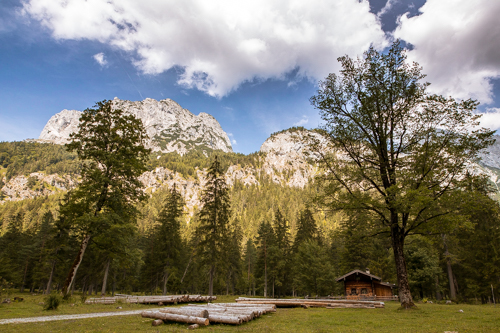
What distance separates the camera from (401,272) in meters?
14.6

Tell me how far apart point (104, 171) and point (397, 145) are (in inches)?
822

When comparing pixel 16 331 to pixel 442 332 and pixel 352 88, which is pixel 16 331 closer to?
pixel 442 332

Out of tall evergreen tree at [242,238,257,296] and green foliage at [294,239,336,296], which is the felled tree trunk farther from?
tall evergreen tree at [242,238,257,296]

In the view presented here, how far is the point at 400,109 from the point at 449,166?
14.7 feet

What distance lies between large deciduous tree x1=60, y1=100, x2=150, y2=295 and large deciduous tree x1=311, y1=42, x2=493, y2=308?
46.7 feet

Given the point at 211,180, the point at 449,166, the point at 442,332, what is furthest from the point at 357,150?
the point at 211,180

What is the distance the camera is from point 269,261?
42.4 m

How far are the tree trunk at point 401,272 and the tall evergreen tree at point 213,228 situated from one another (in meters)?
16.9

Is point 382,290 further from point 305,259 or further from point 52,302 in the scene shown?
point 52,302

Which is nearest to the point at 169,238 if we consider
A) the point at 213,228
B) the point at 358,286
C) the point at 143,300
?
the point at 213,228

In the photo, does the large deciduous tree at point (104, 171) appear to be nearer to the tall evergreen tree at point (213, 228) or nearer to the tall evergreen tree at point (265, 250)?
the tall evergreen tree at point (213, 228)

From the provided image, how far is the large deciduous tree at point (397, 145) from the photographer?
45.8 feet

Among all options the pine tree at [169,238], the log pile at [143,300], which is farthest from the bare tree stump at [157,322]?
the pine tree at [169,238]

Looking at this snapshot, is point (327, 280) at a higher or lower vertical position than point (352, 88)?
lower
